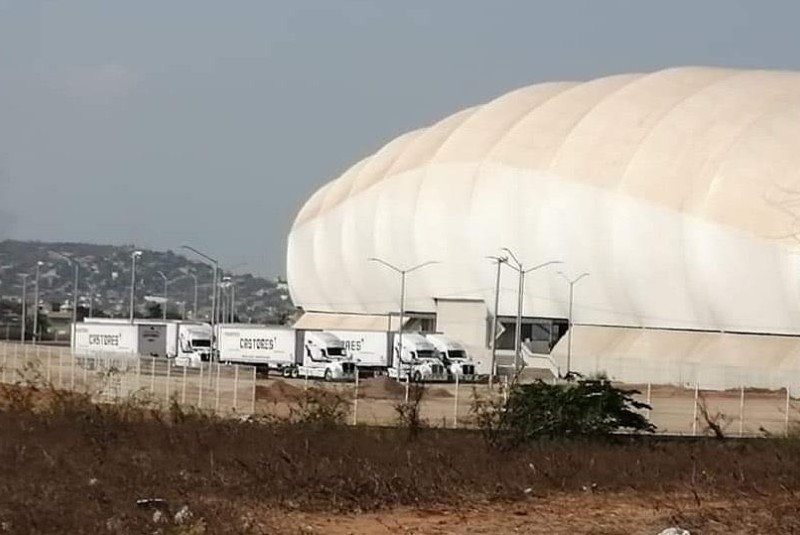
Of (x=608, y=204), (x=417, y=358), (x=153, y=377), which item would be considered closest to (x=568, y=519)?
(x=153, y=377)

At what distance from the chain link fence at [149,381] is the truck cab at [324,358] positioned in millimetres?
20380

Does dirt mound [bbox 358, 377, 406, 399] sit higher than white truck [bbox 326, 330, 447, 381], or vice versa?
white truck [bbox 326, 330, 447, 381]

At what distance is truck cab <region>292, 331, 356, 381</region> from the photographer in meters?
73.3

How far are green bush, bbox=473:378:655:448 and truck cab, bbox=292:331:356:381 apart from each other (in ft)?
144

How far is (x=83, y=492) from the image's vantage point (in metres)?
16.3

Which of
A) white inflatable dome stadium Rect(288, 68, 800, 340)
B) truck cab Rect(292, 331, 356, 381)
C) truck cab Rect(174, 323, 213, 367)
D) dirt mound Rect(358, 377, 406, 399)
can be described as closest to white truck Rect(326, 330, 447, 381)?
truck cab Rect(292, 331, 356, 381)

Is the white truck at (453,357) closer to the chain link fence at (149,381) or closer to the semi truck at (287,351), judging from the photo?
the semi truck at (287,351)

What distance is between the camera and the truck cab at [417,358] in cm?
7119

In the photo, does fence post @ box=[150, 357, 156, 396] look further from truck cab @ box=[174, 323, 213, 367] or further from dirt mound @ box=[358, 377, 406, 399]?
truck cab @ box=[174, 323, 213, 367]

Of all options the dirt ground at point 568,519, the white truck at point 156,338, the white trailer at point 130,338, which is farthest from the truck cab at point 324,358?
the dirt ground at point 568,519

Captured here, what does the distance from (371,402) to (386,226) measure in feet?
184

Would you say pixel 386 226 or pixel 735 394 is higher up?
pixel 386 226

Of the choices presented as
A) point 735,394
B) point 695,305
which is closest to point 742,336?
point 695,305

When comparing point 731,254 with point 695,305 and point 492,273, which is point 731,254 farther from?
point 492,273
